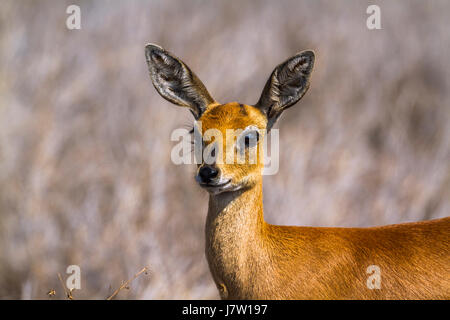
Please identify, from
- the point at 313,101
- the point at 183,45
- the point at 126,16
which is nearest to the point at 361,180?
the point at 313,101

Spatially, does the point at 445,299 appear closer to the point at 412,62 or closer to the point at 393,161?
the point at 393,161

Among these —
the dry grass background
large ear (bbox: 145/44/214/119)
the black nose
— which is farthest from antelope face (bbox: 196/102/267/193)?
the dry grass background

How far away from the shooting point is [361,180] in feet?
20.4

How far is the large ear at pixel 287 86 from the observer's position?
10.2 ft

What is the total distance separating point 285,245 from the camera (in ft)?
9.92

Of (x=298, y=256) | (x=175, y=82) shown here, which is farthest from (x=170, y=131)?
(x=298, y=256)

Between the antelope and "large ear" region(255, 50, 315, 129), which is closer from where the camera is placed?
the antelope

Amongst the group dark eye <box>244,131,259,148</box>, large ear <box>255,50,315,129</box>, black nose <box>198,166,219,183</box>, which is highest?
large ear <box>255,50,315,129</box>

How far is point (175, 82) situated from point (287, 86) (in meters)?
0.56

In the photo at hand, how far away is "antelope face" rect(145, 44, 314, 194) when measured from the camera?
2879 mm

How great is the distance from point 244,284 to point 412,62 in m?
5.05

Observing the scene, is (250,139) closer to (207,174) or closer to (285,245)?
(207,174)

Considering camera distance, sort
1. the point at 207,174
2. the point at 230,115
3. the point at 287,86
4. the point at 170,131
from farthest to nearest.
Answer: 1. the point at 170,131
2. the point at 287,86
3. the point at 230,115
4. the point at 207,174

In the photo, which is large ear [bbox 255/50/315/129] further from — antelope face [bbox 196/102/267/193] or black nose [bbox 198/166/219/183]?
black nose [bbox 198/166/219/183]
